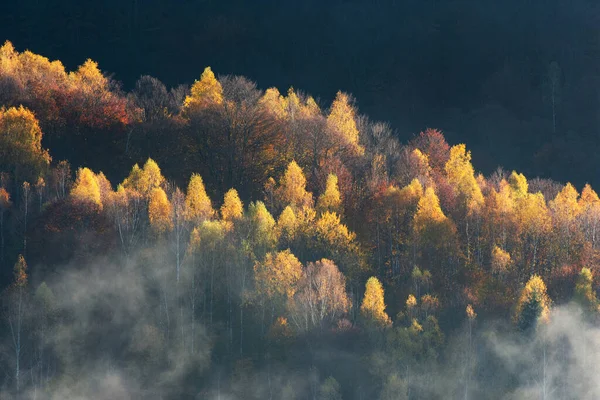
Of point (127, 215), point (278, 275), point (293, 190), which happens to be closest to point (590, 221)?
point (293, 190)

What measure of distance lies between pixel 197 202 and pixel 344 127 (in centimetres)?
2281

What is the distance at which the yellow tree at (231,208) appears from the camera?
82062 mm

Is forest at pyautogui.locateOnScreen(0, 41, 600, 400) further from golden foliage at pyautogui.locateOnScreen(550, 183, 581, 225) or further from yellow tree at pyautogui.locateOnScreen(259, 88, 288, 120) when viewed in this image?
yellow tree at pyautogui.locateOnScreen(259, 88, 288, 120)

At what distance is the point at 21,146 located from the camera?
285ft

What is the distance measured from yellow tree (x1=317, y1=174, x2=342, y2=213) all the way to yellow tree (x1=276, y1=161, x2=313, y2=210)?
0.89 m

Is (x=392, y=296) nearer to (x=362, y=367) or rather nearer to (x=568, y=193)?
(x=362, y=367)

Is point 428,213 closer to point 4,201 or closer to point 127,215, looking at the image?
point 127,215

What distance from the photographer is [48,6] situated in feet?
581

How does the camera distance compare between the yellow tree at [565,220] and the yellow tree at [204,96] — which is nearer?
the yellow tree at [565,220]

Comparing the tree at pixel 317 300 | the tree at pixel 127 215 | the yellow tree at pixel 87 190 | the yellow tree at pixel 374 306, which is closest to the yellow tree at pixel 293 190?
the tree at pixel 317 300

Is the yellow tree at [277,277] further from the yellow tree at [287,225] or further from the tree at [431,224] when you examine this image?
the tree at [431,224]

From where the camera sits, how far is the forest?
235 feet

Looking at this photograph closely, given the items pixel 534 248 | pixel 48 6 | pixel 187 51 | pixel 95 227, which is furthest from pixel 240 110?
pixel 48 6

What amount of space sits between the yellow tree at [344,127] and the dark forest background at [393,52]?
99.2 ft
